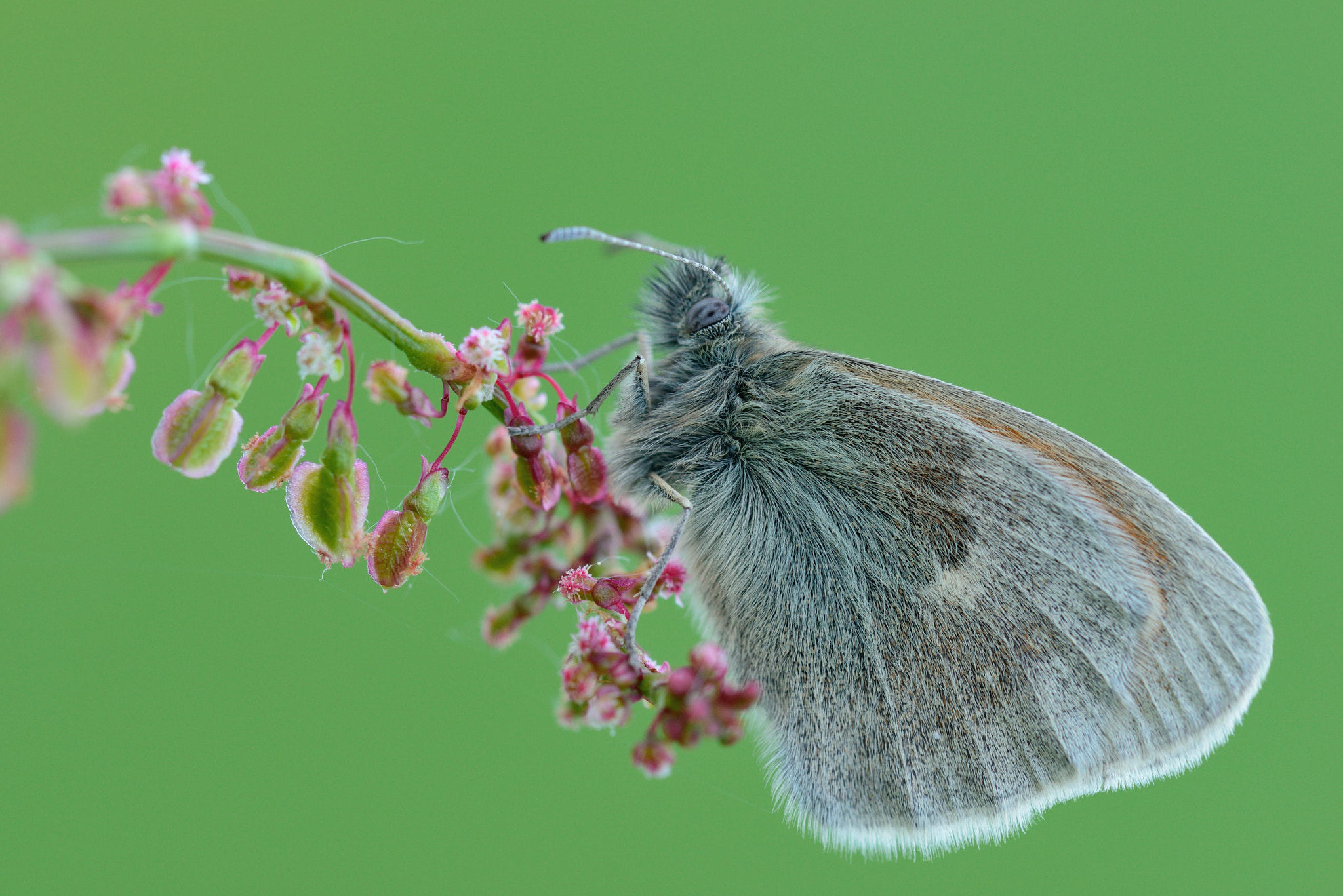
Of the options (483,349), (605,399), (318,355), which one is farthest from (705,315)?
(318,355)

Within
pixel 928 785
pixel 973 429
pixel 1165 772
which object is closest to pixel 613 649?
pixel 928 785

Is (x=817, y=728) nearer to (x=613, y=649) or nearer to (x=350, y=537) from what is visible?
(x=613, y=649)

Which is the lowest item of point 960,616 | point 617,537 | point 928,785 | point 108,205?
point 928,785

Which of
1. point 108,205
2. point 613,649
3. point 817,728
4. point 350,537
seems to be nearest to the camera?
point 108,205

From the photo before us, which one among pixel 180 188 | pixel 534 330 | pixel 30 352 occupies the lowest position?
pixel 30 352

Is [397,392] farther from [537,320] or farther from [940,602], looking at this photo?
[940,602]

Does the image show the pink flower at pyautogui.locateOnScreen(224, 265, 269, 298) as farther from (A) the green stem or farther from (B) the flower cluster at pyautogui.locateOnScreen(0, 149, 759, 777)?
(A) the green stem

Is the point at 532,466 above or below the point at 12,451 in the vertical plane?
above
